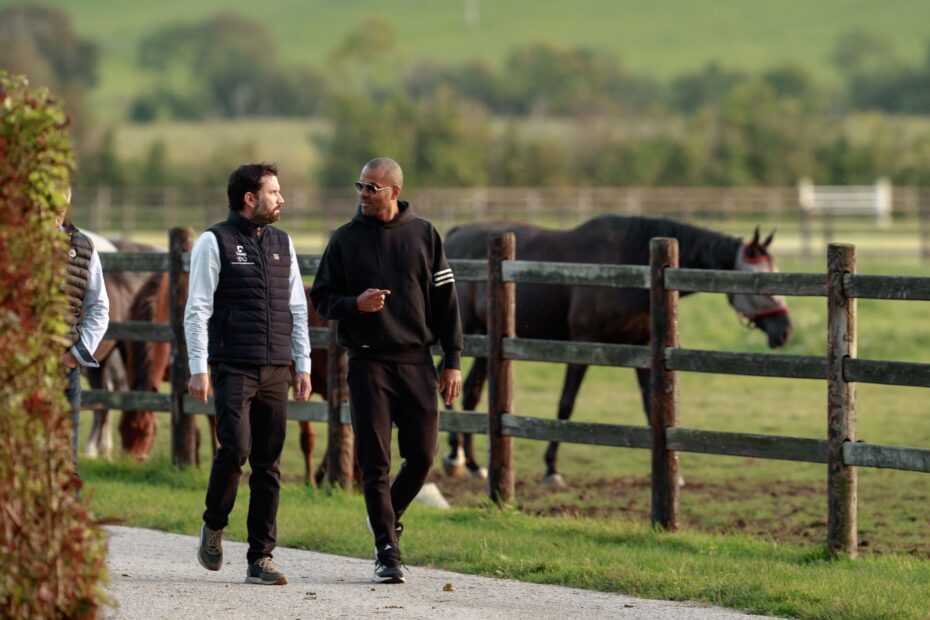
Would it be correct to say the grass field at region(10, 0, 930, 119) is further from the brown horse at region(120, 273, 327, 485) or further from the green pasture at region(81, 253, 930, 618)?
the brown horse at region(120, 273, 327, 485)

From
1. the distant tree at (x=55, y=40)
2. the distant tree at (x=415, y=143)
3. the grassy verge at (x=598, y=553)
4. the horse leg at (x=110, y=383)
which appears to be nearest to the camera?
the grassy verge at (x=598, y=553)

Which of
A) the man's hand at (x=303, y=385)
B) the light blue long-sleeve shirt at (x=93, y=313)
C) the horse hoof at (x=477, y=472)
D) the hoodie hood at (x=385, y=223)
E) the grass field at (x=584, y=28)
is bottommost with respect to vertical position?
the horse hoof at (x=477, y=472)

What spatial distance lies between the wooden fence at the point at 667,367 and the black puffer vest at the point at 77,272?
2959 millimetres

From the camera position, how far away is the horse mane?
40.2ft

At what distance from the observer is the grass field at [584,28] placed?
5728 inches

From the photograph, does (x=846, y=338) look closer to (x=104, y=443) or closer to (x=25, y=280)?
(x=25, y=280)

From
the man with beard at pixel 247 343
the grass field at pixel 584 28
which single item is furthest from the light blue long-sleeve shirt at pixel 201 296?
the grass field at pixel 584 28

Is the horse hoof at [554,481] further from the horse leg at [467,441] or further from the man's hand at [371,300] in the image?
the man's hand at [371,300]

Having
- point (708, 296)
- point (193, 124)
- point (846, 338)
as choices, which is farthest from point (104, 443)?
point (193, 124)

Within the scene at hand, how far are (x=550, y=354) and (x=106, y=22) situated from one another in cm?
16942

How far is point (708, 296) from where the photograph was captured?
24484 mm

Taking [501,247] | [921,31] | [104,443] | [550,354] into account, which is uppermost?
[921,31]

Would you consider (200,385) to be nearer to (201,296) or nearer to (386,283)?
(201,296)

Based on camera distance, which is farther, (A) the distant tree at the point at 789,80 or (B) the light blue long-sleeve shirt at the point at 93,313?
(A) the distant tree at the point at 789,80
